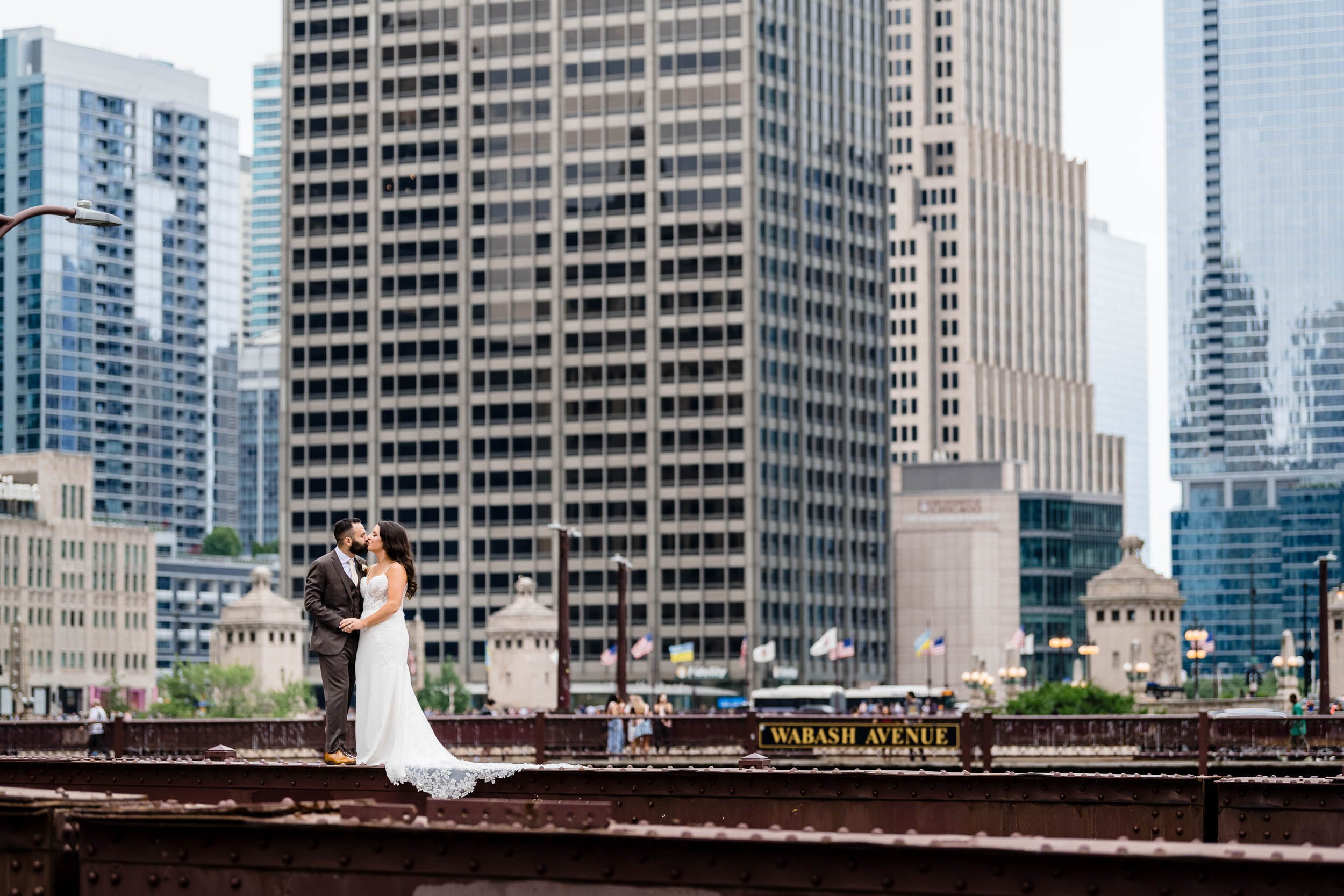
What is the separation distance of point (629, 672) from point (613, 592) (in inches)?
278

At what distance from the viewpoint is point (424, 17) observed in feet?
570

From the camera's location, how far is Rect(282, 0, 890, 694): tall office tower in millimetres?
165250

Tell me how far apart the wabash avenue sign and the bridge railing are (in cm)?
42

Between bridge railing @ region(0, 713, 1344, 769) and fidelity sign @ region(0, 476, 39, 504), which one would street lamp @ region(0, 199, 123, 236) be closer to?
bridge railing @ region(0, 713, 1344, 769)

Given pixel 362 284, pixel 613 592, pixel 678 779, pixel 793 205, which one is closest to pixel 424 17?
pixel 362 284

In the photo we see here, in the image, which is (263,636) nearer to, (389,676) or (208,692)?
(208,692)

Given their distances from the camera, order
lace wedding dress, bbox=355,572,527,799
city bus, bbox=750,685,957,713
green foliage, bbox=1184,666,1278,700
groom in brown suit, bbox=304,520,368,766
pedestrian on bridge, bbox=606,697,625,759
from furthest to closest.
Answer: green foliage, bbox=1184,666,1278,700 < city bus, bbox=750,685,957,713 < pedestrian on bridge, bbox=606,697,625,759 < groom in brown suit, bbox=304,520,368,766 < lace wedding dress, bbox=355,572,527,799

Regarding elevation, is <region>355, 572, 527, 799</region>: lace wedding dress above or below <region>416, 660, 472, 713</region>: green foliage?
above

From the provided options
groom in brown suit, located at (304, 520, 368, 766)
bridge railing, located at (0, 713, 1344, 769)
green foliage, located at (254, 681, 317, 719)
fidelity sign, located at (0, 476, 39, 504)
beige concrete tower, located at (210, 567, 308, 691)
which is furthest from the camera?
fidelity sign, located at (0, 476, 39, 504)

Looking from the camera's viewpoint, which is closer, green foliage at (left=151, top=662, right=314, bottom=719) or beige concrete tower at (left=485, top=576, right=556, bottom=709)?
green foliage at (left=151, top=662, right=314, bottom=719)

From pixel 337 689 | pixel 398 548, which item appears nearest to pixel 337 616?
pixel 337 689

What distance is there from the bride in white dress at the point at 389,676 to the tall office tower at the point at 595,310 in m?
147

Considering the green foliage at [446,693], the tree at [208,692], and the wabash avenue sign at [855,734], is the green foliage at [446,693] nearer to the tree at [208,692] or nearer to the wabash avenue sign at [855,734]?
the tree at [208,692]

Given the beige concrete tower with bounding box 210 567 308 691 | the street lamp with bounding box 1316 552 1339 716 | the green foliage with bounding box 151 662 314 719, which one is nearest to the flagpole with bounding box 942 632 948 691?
the beige concrete tower with bounding box 210 567 308 691
